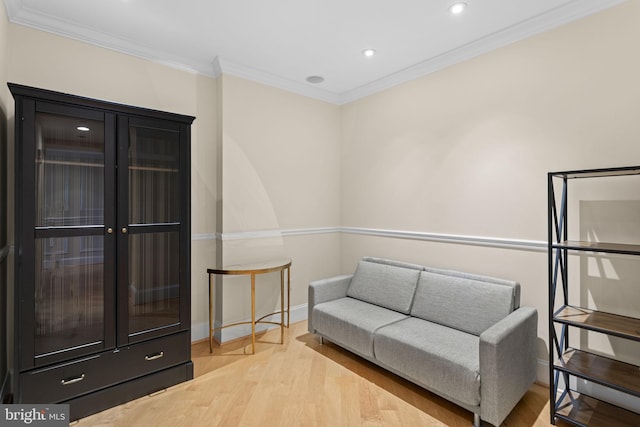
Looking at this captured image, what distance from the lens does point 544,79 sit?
2320 mm

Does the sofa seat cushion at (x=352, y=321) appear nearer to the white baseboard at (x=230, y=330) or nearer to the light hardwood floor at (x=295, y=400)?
the light hardwood floor at (x=295, y=400)

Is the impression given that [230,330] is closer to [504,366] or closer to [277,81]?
[504,366]

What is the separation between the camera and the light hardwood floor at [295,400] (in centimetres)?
197

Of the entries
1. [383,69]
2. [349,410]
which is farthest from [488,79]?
[349,410]

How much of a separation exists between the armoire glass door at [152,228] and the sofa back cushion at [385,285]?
167cm

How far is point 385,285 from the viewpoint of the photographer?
119 inches

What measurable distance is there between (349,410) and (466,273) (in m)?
1.44

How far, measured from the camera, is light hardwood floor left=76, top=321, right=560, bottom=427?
1969mm

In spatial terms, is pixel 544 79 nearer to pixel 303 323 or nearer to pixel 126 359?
pixel 303 323

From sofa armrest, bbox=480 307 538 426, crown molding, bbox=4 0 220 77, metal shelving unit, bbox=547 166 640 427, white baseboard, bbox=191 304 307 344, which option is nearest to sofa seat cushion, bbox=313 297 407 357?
white baseboard, bbox=191 304 307 344

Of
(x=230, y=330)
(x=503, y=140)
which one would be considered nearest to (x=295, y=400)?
(x=230, y=330)

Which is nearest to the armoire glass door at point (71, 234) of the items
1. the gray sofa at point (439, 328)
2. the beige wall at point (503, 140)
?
the gray sofa at point (439, 328)

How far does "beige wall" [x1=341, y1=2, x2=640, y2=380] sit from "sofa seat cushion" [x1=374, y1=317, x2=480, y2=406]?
2.26ft

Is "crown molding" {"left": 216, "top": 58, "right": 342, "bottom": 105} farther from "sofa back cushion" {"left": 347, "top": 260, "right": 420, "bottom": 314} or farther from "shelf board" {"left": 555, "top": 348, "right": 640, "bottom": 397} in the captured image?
"shelf board" {"left": 555, "top": 348, "right": 640, "bottom": 397}
